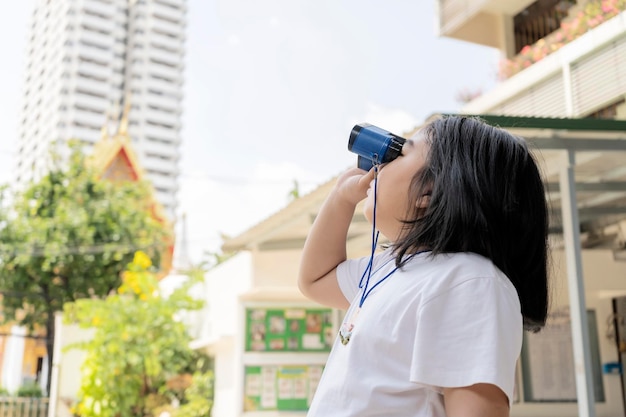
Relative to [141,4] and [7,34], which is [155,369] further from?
[141,4]

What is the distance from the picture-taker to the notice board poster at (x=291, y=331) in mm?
8602

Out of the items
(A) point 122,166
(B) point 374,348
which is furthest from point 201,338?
(A) point 122,166

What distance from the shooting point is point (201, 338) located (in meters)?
10.9

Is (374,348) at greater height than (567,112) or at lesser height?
lesser

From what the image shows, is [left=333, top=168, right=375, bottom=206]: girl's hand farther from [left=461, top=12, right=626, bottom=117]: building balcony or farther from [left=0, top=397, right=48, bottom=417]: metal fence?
[left=0, top=397, right=48, bottom=417]: metal fence

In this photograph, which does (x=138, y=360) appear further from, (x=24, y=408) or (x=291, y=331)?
(x=24, y=408)

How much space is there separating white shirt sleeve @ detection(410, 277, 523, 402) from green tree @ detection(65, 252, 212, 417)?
927 cm

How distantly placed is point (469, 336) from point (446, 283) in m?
0.08

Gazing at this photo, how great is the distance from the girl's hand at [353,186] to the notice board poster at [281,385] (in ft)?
23.8

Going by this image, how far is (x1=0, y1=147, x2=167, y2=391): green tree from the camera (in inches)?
798

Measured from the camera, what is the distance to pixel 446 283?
3.46 feet

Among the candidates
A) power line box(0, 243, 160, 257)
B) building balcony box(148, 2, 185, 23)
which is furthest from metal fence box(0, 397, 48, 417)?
building balcony box(148, 2, 185, 23)

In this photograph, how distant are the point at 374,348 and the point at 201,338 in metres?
10.0

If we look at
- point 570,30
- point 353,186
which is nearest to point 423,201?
point 353,186
